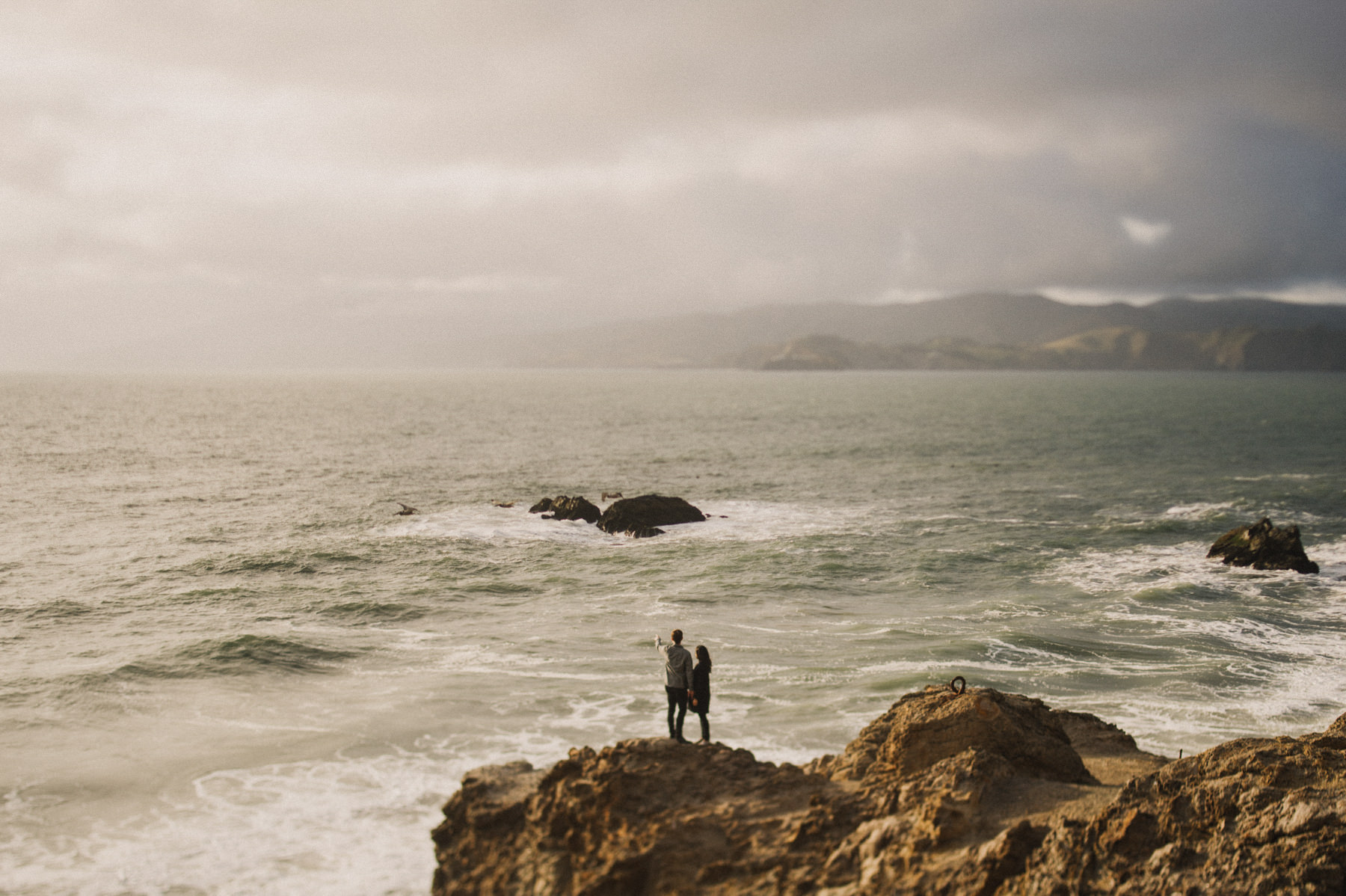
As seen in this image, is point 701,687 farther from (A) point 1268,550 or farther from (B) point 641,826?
(A) point 1268,550

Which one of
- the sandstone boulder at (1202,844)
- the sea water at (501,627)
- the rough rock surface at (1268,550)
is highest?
the sandstone boulder at (1202,844)

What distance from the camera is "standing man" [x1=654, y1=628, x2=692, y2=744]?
47.4 feet

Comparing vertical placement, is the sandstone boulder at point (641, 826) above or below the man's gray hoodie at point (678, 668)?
below

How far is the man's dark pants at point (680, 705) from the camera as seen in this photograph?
14556 mm

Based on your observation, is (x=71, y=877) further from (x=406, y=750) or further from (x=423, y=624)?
(x=423, y=624)

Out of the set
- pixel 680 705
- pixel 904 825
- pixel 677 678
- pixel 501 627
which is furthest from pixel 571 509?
pixel 904 825

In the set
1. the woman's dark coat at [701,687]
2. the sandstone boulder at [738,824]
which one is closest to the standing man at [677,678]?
the woman's dark coat at [701,687]

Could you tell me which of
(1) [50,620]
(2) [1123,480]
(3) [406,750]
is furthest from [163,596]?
(2) [1123,480]

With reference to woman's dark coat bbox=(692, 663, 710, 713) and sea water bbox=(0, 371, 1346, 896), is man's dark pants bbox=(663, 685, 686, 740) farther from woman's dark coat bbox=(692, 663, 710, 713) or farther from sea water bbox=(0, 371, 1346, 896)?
sea water bbox=(0, 371, 1346, 896)

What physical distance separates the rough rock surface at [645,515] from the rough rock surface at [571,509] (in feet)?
2.66

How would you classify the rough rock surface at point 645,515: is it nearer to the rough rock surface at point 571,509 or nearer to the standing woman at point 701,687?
the rough rock surface at point 571,509

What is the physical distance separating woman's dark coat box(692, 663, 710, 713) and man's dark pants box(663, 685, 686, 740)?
0.62ft

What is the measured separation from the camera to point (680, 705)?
585 inches

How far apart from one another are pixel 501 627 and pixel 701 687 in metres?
12.1
